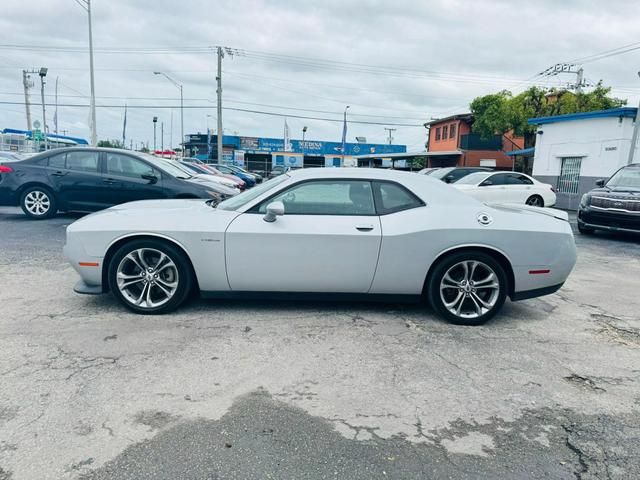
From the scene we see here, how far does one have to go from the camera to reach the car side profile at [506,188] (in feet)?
45.9

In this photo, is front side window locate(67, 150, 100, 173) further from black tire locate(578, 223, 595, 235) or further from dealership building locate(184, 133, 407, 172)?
dealership building locate(184, 133, 407, 172)

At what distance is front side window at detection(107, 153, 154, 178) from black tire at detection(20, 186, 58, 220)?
1487mm

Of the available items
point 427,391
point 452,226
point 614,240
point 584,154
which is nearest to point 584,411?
point 427,391

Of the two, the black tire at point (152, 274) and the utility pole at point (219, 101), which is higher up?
the utility pole at point (219, 101)

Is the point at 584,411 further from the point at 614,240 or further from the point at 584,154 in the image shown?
the point at 584,154

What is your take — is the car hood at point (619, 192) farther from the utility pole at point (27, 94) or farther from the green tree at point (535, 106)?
the utility pole at point (27, 94)

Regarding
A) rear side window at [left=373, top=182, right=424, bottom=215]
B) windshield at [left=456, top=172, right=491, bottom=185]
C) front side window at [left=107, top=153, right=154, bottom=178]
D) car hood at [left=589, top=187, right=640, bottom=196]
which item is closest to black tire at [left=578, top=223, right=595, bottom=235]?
car hood at [left=589, top=187, right=640, bottom=196]

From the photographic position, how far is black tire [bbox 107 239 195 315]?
414cm

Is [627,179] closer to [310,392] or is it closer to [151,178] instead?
[151,178]

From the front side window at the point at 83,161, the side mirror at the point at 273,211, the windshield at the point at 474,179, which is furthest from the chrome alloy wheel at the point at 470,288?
the windshield at the point at 474,179

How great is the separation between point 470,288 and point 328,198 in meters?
1.57

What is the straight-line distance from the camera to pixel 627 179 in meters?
10.4

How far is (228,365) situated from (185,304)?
1405 millimetres

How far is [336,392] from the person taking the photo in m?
2.98
